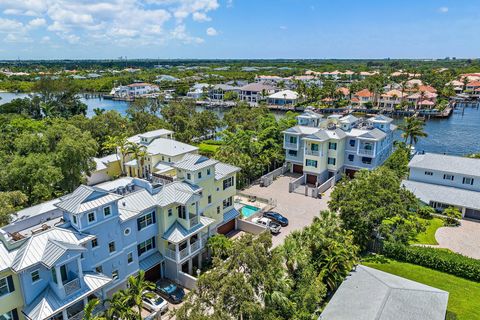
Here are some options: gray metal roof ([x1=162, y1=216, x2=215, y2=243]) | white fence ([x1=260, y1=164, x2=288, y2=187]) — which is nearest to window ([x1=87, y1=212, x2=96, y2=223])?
gray metal roof ([x1=162, y1=216, x2=215, y2=243])

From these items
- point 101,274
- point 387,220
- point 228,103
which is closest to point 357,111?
point 228,103

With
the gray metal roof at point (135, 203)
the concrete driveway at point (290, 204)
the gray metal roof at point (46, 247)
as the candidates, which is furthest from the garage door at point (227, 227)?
the gray metal roof at point (46, 247)

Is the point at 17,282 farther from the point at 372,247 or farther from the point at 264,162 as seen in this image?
the point at 264,162

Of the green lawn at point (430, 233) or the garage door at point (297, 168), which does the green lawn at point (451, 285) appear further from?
the garage door at point (297, 168)

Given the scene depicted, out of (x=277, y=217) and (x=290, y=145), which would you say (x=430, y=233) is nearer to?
(x=277, y=217)

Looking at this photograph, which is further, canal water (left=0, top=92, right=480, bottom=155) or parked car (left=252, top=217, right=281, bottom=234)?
canal water (left=0, top=92, right=480, bottom=155)

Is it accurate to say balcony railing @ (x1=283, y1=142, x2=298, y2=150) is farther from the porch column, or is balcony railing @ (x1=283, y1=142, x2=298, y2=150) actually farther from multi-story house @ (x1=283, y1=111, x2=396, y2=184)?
the porch column
